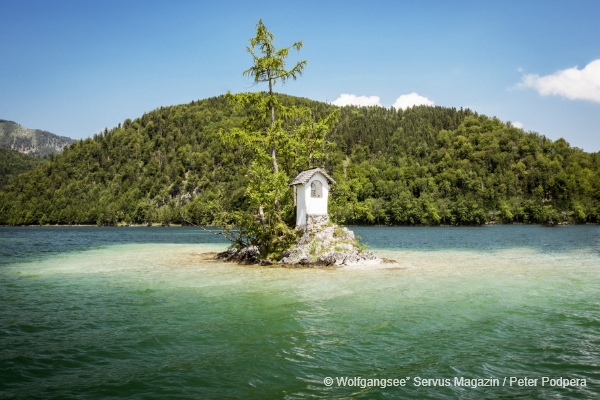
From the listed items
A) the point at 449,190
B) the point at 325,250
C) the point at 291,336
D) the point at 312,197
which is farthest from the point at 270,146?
the point at 449,190

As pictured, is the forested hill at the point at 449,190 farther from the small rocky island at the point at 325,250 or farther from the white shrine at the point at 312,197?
the small rocky island at the point at 325,250

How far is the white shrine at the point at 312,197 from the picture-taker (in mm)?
A: 30953

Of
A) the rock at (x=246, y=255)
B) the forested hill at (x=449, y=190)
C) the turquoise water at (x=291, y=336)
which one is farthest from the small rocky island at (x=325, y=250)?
the forested hill at (x=449, y=190)

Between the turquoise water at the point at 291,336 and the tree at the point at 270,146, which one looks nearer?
the turquoise water at the point at 291,336

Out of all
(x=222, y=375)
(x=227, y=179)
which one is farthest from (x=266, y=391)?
(x=227, y=179)

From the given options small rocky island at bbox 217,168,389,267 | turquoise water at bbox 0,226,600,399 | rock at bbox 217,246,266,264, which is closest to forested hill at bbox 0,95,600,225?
rock at bbox 217,246,266,264

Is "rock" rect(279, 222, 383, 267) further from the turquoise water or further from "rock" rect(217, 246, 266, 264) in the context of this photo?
the turquoise water

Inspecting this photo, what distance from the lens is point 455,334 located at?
11461mm

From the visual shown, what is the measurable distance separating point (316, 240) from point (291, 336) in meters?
17.7

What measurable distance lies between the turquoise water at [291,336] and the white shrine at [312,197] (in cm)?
970

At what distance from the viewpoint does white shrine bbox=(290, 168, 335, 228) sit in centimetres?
3095

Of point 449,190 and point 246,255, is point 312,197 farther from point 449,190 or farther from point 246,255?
point 449,190

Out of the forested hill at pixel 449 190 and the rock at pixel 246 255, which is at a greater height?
the forested hill at pixel 449 190

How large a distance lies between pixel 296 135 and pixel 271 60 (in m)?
6.25
